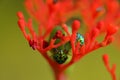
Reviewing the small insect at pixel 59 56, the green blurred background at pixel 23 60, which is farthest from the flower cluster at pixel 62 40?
the green blurred background at pixel 23 60

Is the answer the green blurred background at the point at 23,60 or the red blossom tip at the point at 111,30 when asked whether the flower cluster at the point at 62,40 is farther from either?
the green blurred background at the point at 23,60

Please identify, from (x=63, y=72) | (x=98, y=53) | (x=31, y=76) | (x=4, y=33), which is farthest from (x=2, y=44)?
(x=63, y=72)

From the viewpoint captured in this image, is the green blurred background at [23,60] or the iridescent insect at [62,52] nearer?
the iridescent insect at [62,52]

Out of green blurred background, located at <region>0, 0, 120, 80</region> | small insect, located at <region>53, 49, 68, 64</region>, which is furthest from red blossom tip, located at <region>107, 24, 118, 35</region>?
green blurred background, located at <region>0, 0, 120, 80</region>

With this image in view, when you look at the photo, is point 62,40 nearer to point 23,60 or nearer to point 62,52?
point 62,52

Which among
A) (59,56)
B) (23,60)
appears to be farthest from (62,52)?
(23,60)

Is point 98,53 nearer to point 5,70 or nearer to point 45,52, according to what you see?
point 5,70

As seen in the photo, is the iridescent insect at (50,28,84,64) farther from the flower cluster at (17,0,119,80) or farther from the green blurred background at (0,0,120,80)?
the green blurred background at (0,0,120,80)
